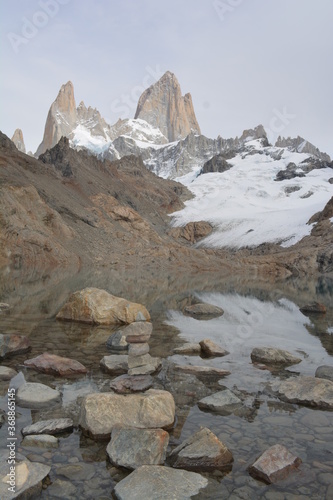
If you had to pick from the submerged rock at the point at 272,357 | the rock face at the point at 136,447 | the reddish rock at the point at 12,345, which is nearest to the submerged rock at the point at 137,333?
the reddish rock at the point at 12,345

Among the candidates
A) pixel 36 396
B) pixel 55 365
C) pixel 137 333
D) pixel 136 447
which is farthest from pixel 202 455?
pixel 137 333

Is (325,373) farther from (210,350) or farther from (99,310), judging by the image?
(99,310)

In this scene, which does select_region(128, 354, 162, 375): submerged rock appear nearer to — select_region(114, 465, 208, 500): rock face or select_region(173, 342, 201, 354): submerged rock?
select_region(173, 342, 201, 354): submerged rock

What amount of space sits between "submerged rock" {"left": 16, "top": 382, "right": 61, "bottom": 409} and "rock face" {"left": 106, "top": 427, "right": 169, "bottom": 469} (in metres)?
2.05

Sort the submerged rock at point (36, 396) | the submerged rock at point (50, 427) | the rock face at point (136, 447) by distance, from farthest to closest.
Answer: the submerged rock at point (36, 396) < the submerged rock at point (50, 427) < the rock face at point (136, 447)

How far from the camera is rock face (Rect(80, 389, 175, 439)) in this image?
6227mm

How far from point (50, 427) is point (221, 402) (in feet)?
10.8

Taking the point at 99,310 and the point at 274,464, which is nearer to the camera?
the point at 274,464

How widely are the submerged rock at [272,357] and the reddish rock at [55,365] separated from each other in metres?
5.06

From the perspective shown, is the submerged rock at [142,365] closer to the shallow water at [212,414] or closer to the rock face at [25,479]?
the shallow water at [212,414]

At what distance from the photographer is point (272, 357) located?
11094 mm

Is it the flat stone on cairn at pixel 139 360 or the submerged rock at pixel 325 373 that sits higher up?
the flat stone on cairn at pixel 139 360

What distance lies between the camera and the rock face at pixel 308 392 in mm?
7699

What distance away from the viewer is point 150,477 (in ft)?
15.6
